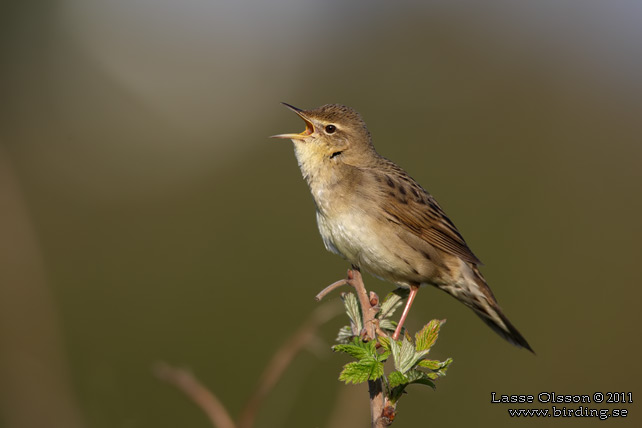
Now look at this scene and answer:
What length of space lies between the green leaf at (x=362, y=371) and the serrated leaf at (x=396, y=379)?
0.05 m

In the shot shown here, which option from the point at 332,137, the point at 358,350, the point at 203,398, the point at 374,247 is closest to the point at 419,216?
the point at 374,247

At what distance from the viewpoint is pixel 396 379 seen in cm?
234

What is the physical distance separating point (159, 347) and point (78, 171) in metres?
5.04

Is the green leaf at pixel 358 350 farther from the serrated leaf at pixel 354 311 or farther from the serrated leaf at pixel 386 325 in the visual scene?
the serrated leaf at pixel 386 325

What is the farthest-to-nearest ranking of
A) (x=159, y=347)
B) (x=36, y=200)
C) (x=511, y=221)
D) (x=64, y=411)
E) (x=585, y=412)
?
(x=36, y=200) → (x=511, y=221) → (x=159, y=347) → (x=585, y=412) → (x=64, y=411)

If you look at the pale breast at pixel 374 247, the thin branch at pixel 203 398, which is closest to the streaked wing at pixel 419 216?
the pale breast at pixel 374 247

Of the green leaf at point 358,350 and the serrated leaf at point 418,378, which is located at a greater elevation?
the green leaf at point 358,350

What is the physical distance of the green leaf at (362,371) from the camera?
2.31m

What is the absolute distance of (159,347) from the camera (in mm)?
7273

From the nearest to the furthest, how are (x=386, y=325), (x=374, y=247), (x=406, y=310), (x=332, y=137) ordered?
(x=386, y=325) → (x=406, y=310) → (x=374, y=247) → (x=332, y=137)

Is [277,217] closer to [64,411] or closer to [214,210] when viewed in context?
[214,210]

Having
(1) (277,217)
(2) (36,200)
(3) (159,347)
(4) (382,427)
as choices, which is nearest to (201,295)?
(3) (159,347)

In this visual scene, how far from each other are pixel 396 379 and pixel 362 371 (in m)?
0.12

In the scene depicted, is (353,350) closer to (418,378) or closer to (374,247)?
(418,378)
